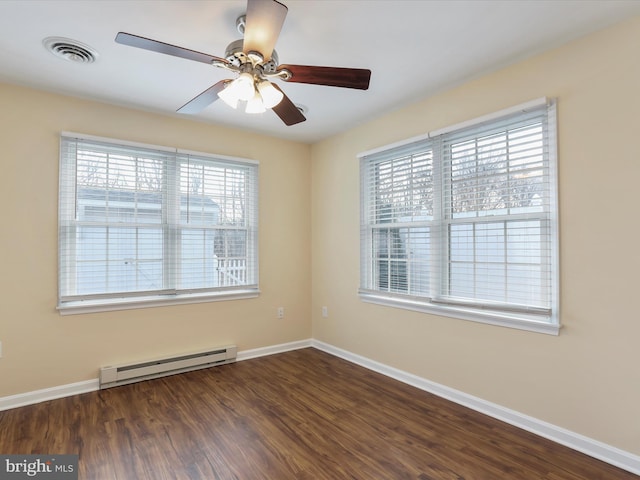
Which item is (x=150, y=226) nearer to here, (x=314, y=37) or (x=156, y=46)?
(x=156, y=46)

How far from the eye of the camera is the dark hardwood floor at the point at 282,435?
1.96 meters

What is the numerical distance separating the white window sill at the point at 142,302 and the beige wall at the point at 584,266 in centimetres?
219

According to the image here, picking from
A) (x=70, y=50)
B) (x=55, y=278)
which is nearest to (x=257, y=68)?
(x=70, y=50)

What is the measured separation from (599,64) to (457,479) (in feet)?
8.37

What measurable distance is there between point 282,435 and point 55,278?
90.1 inches

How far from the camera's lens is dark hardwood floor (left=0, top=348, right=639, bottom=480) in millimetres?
1965

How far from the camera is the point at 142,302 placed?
3.31 metres

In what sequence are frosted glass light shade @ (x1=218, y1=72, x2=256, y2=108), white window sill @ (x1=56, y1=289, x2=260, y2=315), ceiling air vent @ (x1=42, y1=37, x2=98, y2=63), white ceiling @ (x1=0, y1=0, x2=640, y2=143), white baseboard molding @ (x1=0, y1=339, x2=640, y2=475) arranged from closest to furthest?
frosted glass light shade @ (x1=218, y1=72, x2=256, y2=108)
white ceiling @ (x1=0, y1=0, x2=640, y2=143)
white baseboard molding @ (x1=0, y1=339, x2=640, y2=475)
ceiling air vent @ (x1=42, y1=37, x2=98, y2=63)
white window sill @ (x1=56, y1=289, x2=260, y2=315)

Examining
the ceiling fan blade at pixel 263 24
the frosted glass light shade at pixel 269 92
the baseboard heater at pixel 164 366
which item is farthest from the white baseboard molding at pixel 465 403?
the ceiling fan blade at pixel 263 24

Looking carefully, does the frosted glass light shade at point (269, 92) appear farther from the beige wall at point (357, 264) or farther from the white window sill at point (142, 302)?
the white window sill at point (142, 302)

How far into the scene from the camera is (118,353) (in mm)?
3193

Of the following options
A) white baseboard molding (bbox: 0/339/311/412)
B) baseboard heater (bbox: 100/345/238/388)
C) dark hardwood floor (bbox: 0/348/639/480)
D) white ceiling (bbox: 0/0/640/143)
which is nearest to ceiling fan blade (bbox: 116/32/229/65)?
white ceiling (bbox: 0/0/640/143)

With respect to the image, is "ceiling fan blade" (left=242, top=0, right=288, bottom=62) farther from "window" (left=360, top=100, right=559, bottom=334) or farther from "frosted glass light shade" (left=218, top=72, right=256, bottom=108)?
"window" (left=360, top=100, right=559, bottom=334)

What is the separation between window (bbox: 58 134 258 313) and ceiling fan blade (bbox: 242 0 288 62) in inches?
82.6
